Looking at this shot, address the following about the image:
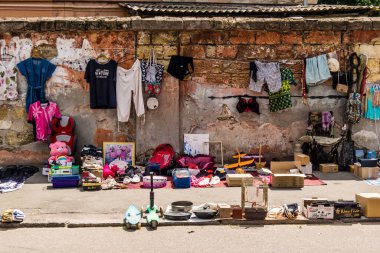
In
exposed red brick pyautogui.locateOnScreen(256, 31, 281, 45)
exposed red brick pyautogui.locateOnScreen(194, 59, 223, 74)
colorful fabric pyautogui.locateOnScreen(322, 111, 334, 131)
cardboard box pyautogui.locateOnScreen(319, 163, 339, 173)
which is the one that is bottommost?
cardboard box pyautogui.locateOnScreen(319, 163, 339, 173)

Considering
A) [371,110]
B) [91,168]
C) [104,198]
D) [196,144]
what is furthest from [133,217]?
[371,110]

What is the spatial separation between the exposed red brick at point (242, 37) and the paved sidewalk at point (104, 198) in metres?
3.55

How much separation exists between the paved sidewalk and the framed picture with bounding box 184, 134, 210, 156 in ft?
6.08

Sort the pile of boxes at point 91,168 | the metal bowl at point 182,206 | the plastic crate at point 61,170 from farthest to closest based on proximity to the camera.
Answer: the plastic crate at point 61,170
the pile of boxes at point 91,168
the metal bowl at point 182,206

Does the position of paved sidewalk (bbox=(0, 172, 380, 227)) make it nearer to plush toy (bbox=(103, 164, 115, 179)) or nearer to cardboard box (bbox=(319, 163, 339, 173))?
cardboard box (bbox=(319, 163, 339, 173))

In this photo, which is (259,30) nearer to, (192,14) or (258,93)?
(258,93)

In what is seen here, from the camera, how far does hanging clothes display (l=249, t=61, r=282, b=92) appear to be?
11.7 m

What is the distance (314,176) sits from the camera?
36.3ft

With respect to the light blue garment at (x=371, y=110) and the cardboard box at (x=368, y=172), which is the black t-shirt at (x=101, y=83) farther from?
the light blue garment at (x=371, y=110)

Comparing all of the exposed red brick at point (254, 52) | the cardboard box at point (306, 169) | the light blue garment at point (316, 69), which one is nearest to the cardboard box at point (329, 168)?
the cardboard box at point (306, 169)

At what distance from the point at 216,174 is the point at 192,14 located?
6.42 m

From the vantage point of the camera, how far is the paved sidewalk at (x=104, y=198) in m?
8.11

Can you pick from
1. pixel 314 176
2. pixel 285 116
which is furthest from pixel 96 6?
pixel 314 176

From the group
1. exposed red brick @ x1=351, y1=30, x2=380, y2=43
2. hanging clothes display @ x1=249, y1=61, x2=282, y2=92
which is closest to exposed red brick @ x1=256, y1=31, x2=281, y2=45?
hanging clothes display @ x1=249, y1=61, x2=282, y2=92
